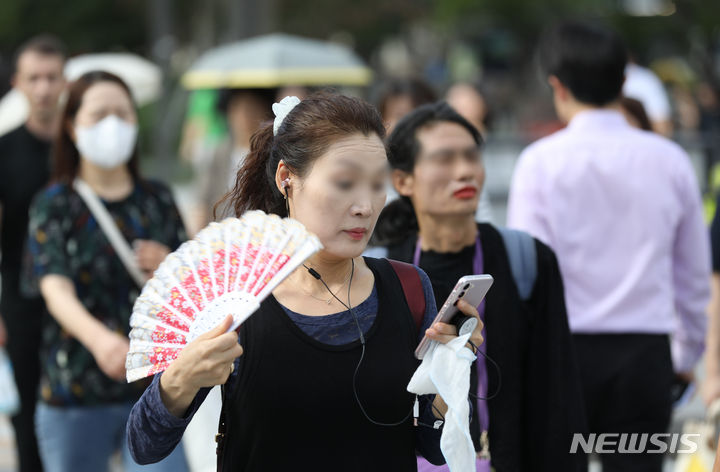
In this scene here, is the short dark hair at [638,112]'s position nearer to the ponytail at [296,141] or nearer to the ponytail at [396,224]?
the ponytail at [396,224]

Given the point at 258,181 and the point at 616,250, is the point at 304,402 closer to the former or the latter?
the point at 258,181

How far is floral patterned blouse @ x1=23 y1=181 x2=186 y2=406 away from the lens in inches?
168

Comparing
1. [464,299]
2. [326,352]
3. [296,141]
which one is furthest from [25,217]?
[464,299]

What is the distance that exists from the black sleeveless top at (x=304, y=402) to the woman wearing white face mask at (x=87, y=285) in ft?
5.69

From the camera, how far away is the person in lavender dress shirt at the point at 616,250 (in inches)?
163

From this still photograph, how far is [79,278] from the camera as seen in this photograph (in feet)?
14.0

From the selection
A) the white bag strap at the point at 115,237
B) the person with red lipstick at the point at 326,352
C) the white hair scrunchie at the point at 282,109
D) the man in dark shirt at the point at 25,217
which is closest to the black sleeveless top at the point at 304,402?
the person with red lipstick at the point at 326,352

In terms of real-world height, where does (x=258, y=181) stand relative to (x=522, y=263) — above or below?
above

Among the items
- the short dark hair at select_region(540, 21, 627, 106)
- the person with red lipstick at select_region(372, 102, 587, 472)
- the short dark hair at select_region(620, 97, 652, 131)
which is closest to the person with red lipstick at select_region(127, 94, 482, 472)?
the person with red lipstick at select_region(372, 102, 587, 472)

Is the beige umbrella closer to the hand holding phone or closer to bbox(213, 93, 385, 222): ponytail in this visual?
bbox(213, 93, 385, 222): ponytail

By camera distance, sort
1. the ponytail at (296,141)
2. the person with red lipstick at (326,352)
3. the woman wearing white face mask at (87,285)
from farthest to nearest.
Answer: the woman wearing white face mask at (87,285) < the ponytail at (296,141) < the person with red lipstick at (326,352)

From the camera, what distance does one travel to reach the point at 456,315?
8.39ft

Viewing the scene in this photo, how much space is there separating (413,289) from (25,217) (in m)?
3.13

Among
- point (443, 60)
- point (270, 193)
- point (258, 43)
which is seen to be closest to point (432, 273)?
point (270, 193)
